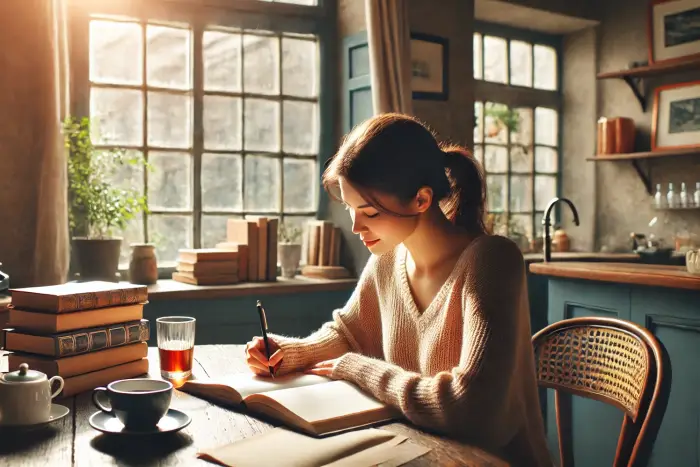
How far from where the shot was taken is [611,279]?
9.41 feet

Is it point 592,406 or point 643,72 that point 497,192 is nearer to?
point 643,72

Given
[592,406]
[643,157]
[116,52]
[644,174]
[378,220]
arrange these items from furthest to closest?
1. [644,174]
2. [643,157]
3. [116,52]
4. [592,406]
5. [378,220]

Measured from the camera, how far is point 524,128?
4812 millimetres

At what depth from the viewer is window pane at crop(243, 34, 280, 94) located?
3.59m

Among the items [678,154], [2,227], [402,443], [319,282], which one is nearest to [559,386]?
[402,443]

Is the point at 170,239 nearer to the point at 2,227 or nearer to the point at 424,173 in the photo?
the point at 2,227

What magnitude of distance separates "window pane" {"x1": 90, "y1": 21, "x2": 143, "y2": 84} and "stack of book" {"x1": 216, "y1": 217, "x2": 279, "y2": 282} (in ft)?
2.81

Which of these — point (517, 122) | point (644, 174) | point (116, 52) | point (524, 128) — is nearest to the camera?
point (116, 52)

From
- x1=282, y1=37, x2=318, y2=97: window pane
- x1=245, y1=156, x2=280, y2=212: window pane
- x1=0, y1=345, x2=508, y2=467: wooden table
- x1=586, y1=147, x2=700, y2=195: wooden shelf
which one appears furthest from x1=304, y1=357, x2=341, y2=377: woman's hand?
x1=586, y1=147, x2=700, y2=195: wooden shelf

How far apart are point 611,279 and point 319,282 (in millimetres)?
1319

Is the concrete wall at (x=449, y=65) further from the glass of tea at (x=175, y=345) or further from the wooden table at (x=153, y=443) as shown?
the wooden table at (x=153, y=443)

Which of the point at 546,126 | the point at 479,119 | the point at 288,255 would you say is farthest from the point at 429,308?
the point at 546,126

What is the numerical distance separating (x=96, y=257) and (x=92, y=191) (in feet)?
0.90

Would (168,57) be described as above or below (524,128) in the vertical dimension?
above
